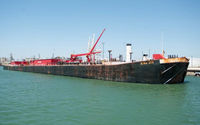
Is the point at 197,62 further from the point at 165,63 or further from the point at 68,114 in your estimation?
the point at 68,114

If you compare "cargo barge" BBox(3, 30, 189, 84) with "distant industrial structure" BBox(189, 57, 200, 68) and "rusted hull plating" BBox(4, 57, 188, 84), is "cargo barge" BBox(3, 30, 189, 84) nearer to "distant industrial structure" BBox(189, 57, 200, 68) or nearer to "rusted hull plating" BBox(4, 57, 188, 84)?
"rusted hull plating" BBox(4, 57, 188, 84)

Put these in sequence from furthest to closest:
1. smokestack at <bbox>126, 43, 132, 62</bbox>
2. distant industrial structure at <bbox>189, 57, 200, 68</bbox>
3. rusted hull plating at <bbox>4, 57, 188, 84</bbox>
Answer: distant industrial structure at <bbox>189, 57, 200, 68</bbox>
smokestack at <bbox>126, 43, 132, 62</bbox>
rusted hull plating at <bbox>4, 57, 188, 84</bbox>

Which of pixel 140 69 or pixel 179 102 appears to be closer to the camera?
pixel 179 102

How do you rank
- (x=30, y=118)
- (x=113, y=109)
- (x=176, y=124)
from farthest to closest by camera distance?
(x=113, y=109)
(x=30, y=118)
(x=176, y=124)

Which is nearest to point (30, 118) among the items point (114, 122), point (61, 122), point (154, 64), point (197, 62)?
point (61, 122)

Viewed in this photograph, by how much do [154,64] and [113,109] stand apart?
13.3 meters

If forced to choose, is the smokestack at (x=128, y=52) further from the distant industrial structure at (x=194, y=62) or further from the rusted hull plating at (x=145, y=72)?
the distant industrial structure at (x=194, y=62)

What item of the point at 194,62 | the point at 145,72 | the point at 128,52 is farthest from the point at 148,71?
the point at 194,62

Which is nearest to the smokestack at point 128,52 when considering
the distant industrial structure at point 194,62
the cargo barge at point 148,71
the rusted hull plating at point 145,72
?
the cargo barge at point 148,71

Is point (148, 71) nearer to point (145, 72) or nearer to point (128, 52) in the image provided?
point (145, 72)

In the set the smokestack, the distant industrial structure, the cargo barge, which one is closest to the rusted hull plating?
the cargo barge

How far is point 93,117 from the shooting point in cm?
1053

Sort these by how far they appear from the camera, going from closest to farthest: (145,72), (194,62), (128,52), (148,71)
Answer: (148,71)
(145,72)
(128,52)
(194,62)

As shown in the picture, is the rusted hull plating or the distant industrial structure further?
the distant industrial structure
